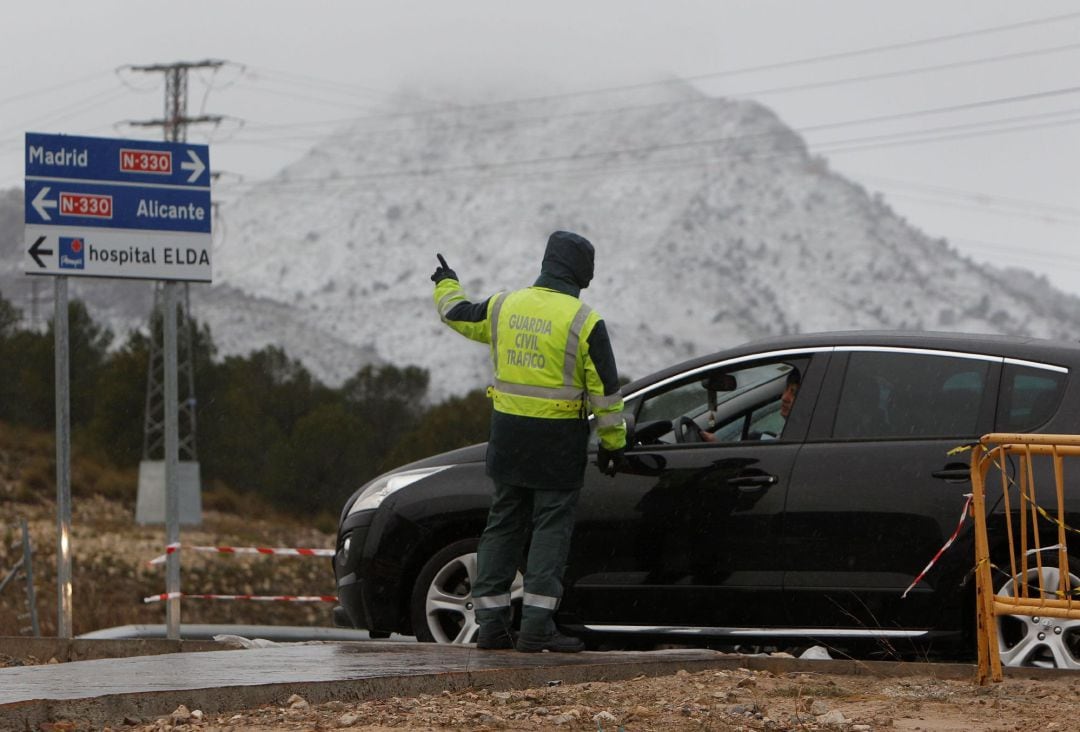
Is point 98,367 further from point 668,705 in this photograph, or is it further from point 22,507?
point 668,705

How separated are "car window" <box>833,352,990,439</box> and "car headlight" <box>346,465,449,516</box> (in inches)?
77.6

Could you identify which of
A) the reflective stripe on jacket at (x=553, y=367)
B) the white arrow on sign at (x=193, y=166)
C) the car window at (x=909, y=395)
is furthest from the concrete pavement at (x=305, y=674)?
the white arrow on sign at (x=193, y=166)

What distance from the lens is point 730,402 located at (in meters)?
8.09

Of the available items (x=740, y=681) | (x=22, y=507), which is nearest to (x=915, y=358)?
(x=740, y=681)

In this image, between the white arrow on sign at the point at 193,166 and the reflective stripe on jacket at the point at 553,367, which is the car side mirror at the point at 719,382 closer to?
the reflective stripe on jacket at the point at 553,367

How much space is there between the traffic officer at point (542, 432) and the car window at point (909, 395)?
1058 millimetres

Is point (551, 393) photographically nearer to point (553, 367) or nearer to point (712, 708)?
point (553, 367)

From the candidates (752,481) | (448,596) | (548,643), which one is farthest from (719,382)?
(448,596)

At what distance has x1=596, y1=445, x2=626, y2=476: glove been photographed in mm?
7477

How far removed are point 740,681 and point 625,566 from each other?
139 cm

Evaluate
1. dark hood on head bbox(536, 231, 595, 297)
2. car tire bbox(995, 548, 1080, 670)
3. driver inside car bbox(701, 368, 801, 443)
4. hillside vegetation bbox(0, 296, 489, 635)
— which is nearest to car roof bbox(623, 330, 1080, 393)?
driver inside car bbox(701, 368, 801, 443)

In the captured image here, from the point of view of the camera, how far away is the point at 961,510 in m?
7.21

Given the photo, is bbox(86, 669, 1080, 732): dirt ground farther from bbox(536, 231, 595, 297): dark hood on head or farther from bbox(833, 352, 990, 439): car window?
bbox(536, 231, 595, 297): dark hood on head

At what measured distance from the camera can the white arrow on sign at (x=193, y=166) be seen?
1221 cm
